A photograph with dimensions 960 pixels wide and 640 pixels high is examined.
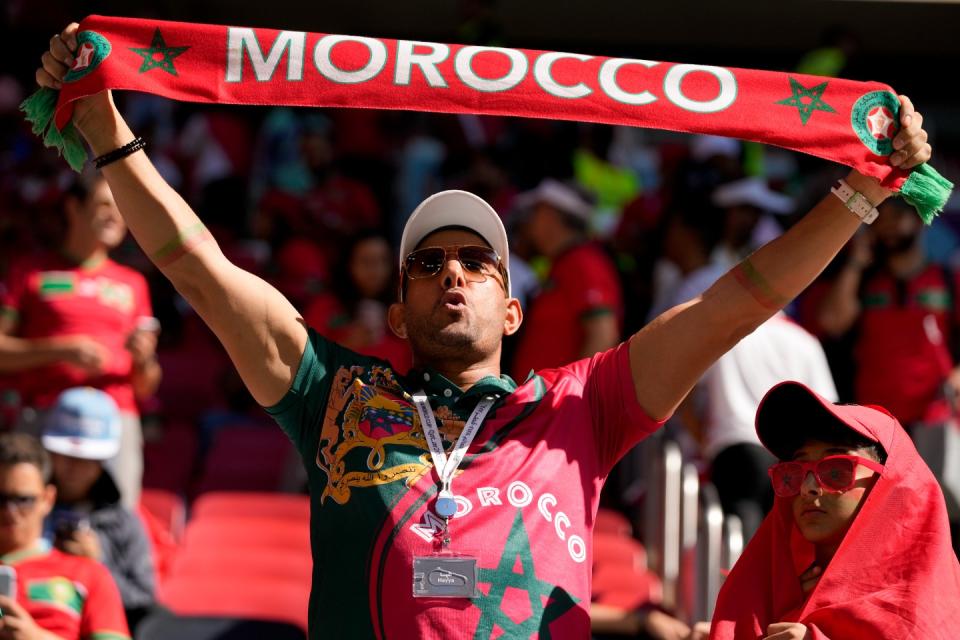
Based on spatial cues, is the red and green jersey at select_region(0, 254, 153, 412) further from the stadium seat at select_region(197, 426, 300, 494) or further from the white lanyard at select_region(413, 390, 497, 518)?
the white lanyard at select_region(413, 390, 497, 518)

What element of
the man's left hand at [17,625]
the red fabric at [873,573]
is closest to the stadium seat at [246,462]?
the man's left hand at [17,625]

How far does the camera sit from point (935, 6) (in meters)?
10.8

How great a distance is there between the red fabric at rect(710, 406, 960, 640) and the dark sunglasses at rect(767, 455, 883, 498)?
2.0 inches

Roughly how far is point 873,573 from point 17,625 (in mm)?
2309

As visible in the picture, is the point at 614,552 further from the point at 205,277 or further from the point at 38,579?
the point at 205,277

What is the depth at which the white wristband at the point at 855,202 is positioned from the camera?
11.0ft

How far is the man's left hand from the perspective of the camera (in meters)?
3.93

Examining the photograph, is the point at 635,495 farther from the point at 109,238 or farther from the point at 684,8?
the point at 684,8

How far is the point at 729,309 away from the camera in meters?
3.30

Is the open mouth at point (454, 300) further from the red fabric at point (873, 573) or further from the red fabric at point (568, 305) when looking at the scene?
the red fabric at point (568, 305)

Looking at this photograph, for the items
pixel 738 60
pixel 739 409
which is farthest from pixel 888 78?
pixel 739 409

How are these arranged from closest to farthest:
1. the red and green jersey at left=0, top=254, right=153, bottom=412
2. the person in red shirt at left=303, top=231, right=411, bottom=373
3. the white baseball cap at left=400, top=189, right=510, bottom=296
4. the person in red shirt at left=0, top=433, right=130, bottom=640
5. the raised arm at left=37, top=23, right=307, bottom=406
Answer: the raised arm at left=37, top=23, right=307, bottom=406 → the white baseball cap at left=400, top=189, right=510, bottom=296 → the person in red shirt at left=0, top=433, right=130, bottom=640 → the red and green jersey at left=0, top=254, right=153, bottom=412 → the person in red shirt at left=303, top=231, right=411, bottom=373

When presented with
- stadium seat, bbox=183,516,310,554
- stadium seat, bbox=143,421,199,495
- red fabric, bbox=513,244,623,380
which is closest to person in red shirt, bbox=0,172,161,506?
stadium seat, bbox=183,516,310,554

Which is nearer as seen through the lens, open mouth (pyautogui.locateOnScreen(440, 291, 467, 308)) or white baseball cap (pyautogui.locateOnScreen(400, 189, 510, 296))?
open mouth (pyautogui.locateOnScreen(440, 291, 467, 308))
